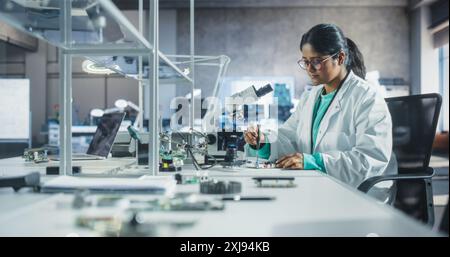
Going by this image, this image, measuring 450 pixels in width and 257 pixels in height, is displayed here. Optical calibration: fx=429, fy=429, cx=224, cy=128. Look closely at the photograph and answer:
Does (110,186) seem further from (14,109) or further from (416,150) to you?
(14,109)

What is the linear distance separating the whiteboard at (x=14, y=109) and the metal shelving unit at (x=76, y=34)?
6.10m

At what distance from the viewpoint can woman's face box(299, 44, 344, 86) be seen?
6.39 ft

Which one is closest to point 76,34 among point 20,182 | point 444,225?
point 20,182

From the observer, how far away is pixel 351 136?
188cm

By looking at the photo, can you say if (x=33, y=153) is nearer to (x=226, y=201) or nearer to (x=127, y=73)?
(x=127, y=73)

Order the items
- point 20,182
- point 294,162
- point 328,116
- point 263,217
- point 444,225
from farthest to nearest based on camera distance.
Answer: point 328,116 → point 294,162 → point 20,182 → point 263,217 → point 444,225

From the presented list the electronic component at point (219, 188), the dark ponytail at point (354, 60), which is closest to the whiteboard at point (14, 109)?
the dark ponytail at point (354, 60)

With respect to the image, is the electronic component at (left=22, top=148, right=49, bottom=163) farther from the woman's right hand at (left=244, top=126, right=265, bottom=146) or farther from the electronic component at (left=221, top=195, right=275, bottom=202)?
the electronic component at (left=221, top=195, right=275, bottom=202)

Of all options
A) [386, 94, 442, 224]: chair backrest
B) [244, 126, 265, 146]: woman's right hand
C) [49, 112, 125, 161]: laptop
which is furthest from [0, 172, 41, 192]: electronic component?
[386, 94, 442, 224]: chair backrest

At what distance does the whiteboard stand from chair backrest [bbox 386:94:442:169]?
6269 mm

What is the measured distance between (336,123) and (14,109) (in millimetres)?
6267

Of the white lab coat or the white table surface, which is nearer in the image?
the white table surface

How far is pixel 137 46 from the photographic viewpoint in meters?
1.28

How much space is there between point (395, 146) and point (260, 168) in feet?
2.13
